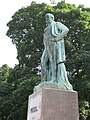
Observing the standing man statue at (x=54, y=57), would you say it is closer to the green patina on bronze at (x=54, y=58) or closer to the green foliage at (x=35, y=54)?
the green patina on bronze at (x=54, y=58)

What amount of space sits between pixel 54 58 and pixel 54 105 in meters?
1.46

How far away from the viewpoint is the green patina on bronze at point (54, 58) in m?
8.59

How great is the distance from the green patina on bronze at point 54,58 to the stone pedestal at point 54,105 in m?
0.32

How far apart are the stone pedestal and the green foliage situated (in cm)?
762

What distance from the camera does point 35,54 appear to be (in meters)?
18.6

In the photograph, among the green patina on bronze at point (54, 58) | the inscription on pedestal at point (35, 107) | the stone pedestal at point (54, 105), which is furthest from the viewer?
the green patina on bronze at point (54, 58)

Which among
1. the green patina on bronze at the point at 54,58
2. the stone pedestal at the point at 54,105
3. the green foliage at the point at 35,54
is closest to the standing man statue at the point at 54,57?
the green patina on bronze at the point at 54,58

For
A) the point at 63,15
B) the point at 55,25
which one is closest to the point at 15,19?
the point at 63,15

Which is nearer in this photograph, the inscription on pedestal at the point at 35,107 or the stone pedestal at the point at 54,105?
the stone pedestal at the point at 54,105

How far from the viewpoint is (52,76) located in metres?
8.63

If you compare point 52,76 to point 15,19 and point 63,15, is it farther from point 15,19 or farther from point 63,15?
point 15,19

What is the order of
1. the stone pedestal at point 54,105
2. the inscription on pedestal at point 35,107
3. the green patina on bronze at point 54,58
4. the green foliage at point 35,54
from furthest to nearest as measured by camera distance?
the green foliage at point 35,54 < the green patina on bronze at point 54,58 < the inscription on pedestal at point 35,107 < the stone pedestal at point 54,105

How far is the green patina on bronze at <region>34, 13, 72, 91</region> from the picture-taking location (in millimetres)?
8591

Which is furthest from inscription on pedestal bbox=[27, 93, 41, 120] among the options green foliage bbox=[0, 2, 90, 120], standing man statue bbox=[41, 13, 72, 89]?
green foliage bbox=[0, 2, 90, 120]
